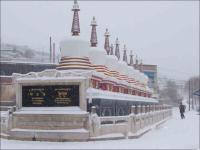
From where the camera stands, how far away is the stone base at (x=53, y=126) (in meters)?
17.6

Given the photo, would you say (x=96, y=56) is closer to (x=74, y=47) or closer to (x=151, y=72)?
(x=74, y=47)

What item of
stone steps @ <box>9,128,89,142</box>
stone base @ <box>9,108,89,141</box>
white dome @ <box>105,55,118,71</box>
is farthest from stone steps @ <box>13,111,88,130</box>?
white dome @ <box>105,55,118,71</box>

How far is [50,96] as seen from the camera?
1884cm

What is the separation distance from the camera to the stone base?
17641mm

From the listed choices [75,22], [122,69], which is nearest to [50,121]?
[75,22]

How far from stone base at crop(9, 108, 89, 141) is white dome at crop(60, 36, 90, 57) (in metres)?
3.81

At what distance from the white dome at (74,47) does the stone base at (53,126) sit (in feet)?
12.5

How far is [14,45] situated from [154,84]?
9296 centimetres

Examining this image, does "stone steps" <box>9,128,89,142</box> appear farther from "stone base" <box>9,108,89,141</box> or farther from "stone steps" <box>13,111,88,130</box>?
"stone steps" <box>13,111,88,130</box>

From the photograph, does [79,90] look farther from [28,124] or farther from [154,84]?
[154,84]

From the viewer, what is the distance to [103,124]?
18.3 meters

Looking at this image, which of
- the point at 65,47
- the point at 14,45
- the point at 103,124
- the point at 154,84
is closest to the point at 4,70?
the point at 154,84

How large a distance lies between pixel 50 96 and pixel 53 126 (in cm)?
142

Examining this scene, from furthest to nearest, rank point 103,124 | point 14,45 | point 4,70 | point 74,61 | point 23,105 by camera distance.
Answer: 1. point 14,45
2. point 4,70
3. point 74,61
4. point 23,105
5. point 103,124
